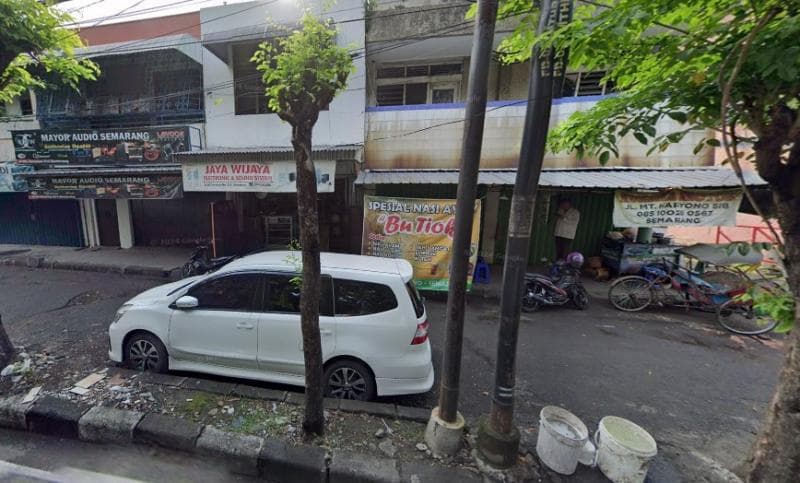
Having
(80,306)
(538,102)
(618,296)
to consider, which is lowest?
(80,306)

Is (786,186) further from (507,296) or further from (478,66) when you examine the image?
(478,66)

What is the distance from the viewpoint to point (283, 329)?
3449 millimetres

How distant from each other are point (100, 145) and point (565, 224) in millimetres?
12516

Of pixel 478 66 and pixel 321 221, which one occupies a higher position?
pixel 478 66

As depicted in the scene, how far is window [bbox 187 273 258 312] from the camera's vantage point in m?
3.63

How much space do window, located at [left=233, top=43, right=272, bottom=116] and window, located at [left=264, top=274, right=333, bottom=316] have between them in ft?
20.9

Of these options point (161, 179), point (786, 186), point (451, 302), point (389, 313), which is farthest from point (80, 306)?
point (786, 186)

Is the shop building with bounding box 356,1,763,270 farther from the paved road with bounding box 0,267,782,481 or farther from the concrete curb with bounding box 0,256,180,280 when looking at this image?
the concrete curb with bounding box 0,256,180,280

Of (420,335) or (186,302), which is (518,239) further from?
(186,302)

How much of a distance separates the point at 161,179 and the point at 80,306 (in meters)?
3.47

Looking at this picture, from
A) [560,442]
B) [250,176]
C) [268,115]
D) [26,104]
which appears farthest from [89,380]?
[26,104]

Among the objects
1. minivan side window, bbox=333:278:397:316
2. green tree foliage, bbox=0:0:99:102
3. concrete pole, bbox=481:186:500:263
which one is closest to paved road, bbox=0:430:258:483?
minivan side window, bbox=333:278:397:316

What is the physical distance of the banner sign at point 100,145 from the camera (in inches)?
335

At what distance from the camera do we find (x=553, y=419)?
2.80m
